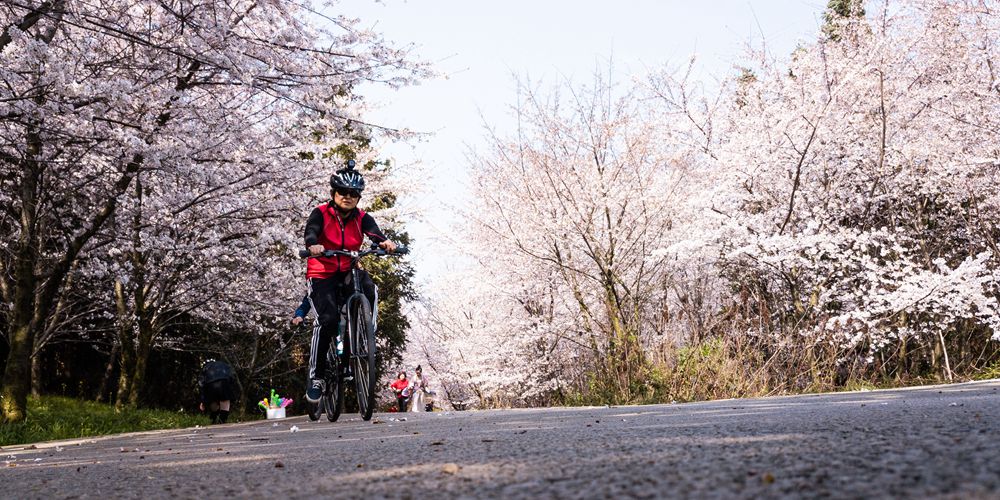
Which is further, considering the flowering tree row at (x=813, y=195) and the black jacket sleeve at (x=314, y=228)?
the flowering tree row at (x=813, y=195)

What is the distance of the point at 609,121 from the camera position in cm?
1712

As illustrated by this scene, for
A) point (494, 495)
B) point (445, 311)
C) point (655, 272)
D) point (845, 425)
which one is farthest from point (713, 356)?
point (445, 311)

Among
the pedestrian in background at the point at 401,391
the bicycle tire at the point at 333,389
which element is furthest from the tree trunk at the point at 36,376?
the bicycle tire at the point at 333,389

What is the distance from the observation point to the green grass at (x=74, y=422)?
29.2 feet

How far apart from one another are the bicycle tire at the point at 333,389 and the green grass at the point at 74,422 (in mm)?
3331

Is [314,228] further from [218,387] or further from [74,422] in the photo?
[218,387]

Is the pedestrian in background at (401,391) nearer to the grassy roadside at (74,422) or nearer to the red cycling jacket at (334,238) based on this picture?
the grassy roadside at (74,422)

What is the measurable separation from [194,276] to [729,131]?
12.0m

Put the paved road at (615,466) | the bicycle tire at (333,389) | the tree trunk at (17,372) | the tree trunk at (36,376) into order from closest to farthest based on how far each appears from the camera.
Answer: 1. the paved road at (615,466)
2. the bicycle tire at (333,389)
3. the tree trunk at (17,372)
4. the tree trunk at (36,376)

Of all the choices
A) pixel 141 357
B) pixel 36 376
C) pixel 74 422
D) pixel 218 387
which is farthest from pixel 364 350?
pixel 36 376

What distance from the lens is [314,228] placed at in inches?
269

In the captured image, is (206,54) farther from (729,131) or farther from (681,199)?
(729,131)

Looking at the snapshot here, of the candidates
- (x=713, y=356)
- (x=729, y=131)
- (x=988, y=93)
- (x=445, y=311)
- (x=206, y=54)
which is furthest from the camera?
(x=445, y=311)

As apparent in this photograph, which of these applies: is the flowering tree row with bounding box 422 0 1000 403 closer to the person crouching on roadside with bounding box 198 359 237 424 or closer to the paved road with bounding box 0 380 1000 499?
the person crouching on roadside with bounding box 198 359 237 424
